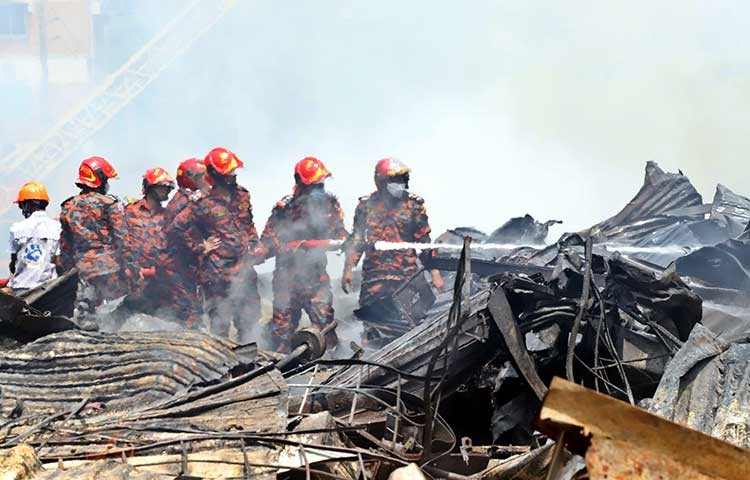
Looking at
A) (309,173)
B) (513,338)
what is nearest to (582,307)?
(513,338)

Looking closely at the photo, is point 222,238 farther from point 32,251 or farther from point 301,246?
point 32,251

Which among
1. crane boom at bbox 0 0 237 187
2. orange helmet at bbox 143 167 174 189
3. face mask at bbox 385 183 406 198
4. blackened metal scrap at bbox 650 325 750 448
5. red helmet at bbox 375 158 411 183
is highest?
crane boom at bbox 0 0 237 187

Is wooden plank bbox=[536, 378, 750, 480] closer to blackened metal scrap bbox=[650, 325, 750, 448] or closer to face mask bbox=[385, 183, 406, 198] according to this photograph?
blackened metal scrap bbox=[650, 325, 750, 448]

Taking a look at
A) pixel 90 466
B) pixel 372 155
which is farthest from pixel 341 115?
pixel 90 466

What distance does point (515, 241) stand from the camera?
9336 millimetres

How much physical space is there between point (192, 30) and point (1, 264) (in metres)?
8.08

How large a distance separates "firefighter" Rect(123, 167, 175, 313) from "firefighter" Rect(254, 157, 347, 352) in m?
1.13

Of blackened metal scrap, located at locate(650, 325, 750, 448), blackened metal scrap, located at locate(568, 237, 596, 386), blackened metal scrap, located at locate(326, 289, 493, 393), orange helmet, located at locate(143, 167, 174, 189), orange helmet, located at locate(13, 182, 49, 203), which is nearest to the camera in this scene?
blackened metal scrap, located at locate(650, 325, 750, 448)

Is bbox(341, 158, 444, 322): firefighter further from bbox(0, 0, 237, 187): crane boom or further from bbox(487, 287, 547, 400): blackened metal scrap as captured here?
bbox(0, 0, 237, 187): crane boom

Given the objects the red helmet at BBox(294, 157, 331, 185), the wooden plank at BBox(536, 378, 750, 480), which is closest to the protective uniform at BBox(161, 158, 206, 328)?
the red helmet at BBox(294, 157, 331, 185)

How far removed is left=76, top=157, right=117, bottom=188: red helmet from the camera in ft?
28.5

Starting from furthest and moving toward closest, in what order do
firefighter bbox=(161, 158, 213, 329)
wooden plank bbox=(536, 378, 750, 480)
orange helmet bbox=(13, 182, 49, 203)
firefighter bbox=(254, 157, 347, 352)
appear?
firefighter bbox=(161, 158, 213, 329), firefighter bbox=(254, 157, 347, 352), orange helmet bbox=(13, 182, 49, 203), wooden plank bbox=(536, 378, 750, 480)

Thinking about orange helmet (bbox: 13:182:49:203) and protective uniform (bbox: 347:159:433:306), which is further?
protective uniform (bbox: 347:159:433:306)

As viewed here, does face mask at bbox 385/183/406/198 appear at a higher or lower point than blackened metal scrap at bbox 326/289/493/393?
higher
